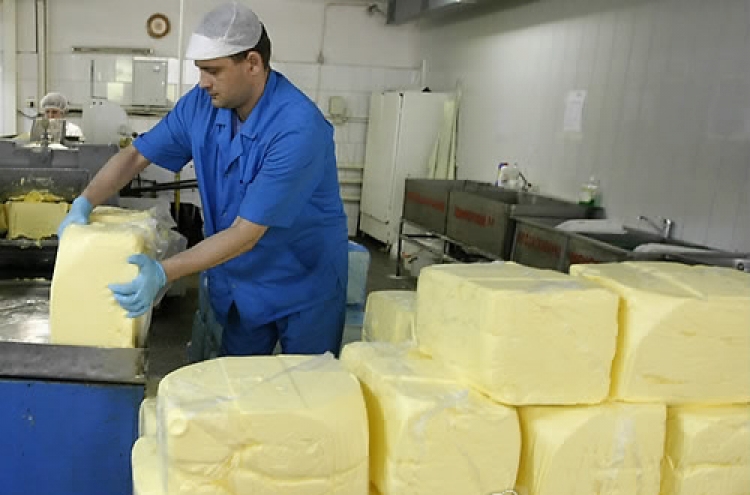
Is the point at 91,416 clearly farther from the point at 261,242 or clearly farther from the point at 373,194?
the point at 373,194

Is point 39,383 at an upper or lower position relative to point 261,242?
lower

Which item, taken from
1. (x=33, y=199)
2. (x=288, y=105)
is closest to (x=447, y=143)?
(x=33, y=199)

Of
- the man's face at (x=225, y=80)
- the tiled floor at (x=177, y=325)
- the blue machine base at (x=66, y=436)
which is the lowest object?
the tiled floor at (x=177, y=325)

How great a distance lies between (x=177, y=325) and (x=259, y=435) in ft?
11.4

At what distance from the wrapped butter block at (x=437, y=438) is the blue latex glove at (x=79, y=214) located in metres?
0.94

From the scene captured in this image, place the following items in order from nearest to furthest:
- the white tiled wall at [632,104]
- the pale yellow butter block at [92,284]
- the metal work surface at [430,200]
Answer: the pale yellow butter block at [92,284], the white tiled wall at [632,104], the metal work surface at [430,200]

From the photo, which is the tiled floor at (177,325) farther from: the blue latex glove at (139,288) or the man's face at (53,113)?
the man's face at (53,113)

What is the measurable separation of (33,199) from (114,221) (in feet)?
4.50

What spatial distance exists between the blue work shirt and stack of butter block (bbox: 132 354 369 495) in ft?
2.21

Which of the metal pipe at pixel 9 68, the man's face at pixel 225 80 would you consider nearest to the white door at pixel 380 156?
the metal pipe at pixel 9 68

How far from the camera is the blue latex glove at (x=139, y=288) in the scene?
57.1 inches

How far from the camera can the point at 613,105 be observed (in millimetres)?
3867

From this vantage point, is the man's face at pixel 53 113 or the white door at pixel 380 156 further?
the white door at pixel 380 156

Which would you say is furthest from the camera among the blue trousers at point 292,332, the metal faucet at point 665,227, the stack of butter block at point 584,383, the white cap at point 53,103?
the white cap at point 53,103
